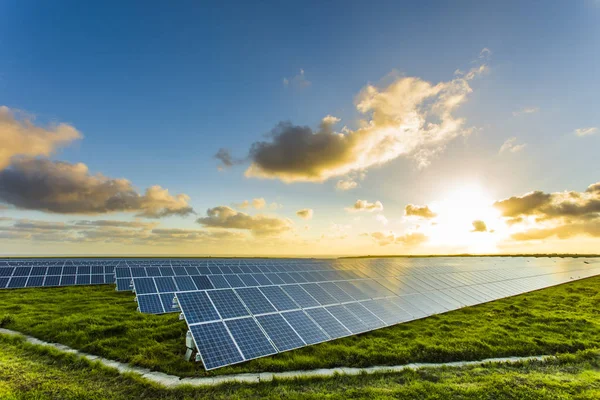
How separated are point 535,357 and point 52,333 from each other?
26.2 meters

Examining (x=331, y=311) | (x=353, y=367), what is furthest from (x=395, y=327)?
(x=353, y=367)

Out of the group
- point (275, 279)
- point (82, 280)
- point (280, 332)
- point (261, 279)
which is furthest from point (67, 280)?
point (280, 332)

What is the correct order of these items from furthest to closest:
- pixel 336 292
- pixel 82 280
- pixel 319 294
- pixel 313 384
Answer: pixel 82 280
pixel 336 292
pixel 319 294
pixel 313 384

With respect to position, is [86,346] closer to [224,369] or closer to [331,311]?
[224,369]

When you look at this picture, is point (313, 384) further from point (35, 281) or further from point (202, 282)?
point (35, 281)

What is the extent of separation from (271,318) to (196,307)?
3.70 m

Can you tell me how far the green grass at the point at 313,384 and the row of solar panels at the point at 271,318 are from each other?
1388 millimetres

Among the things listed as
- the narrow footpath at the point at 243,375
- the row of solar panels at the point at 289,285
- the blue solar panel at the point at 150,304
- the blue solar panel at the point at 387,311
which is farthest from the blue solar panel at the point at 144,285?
the blue solar panel at the point at 387,311

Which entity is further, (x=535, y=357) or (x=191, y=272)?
(x=191, y=272)

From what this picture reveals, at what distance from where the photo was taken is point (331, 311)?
54.2 ft

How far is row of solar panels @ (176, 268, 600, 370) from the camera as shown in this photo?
11172 mm

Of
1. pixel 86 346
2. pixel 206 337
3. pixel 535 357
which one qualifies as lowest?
pixel 535 357

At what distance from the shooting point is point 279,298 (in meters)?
16.3

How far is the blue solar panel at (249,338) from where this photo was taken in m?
11.3
